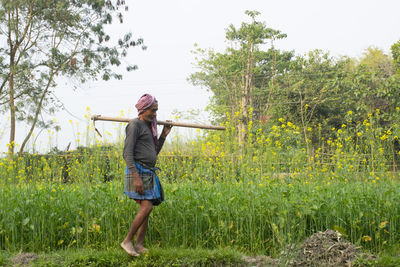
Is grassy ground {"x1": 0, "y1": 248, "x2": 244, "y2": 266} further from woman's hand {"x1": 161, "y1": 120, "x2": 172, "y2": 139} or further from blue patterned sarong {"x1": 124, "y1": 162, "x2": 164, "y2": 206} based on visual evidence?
woman's hand {"x1": 161, "y1": 120, "x2": 172, "y2": 139}

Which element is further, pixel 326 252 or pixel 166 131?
pixel 166 131

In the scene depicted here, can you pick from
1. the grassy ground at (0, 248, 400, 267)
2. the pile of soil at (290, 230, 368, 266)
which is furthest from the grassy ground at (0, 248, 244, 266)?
the pile of soil at (290, 230, 368, 266)

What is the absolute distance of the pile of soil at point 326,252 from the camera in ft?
15.4

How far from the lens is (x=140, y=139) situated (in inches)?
187

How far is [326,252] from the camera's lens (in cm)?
475

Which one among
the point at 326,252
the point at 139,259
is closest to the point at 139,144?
the point at 139,259

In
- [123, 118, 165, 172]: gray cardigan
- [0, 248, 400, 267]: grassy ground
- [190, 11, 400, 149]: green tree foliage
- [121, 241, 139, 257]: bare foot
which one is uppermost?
[190, 11, 400, 149]: green tree foliage

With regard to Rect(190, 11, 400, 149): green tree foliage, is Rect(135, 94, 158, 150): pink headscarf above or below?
below

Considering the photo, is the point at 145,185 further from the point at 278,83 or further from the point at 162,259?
the point at 278,83

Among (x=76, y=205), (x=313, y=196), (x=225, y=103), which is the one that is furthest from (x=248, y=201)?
(x=225, y=103)

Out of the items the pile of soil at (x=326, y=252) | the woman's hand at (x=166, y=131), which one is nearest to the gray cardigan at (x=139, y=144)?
the woman's hand at (x=166, y=131)

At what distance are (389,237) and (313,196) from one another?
1.17m

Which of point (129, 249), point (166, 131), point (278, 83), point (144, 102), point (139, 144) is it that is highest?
point (278, 83)

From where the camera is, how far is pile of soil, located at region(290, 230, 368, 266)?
185 inches
